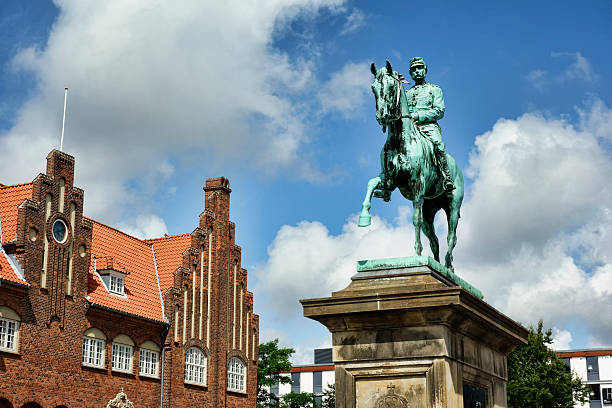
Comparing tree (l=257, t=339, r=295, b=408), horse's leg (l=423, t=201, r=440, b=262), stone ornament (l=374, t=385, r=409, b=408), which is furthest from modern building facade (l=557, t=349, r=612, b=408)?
stone ornament (l=374, t=385, r=409, b=408)

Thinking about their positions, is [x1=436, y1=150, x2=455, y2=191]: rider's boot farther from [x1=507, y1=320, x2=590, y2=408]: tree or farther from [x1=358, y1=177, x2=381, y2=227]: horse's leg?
[x1=507, y1=320, x2=590, y2=408]: tree

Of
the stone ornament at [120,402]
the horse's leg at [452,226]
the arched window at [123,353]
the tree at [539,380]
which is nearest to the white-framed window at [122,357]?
the arched window at [123,353]

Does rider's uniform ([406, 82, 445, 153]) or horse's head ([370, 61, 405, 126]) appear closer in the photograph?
horse's head ([370, 61, 405, 126])

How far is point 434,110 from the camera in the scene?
1077 centimetres

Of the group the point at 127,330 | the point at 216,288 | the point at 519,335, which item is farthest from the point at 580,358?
the point at 519,335

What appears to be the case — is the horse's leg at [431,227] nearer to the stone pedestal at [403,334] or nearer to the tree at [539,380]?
the stone pedestal at [403,334]

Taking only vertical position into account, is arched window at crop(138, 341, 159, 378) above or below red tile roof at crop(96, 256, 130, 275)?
below

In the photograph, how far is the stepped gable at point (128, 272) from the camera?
39.2 m

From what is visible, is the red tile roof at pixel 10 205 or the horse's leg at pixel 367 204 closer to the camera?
the horse's leg at pixel 367 204

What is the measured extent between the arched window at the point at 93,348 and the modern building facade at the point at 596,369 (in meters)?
59.4

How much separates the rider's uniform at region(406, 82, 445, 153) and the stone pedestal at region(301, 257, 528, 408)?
83.0 inches

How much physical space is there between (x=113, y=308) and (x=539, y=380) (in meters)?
22.4

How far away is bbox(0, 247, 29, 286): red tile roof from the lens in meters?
32.9

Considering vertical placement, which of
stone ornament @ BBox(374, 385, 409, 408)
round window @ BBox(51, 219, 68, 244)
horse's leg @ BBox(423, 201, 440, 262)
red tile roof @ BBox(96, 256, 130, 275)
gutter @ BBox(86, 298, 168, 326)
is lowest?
stone ornament @ BBox(374, 385, 409, 408)
